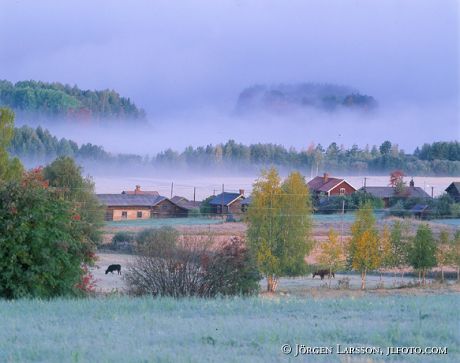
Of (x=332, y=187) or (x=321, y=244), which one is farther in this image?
(x=332, y=187)

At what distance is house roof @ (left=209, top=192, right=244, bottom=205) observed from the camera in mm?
91750

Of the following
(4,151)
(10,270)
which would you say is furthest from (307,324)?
(4,151)

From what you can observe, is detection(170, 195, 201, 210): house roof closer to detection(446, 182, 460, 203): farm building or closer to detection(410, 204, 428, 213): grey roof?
detection(410, 204, 428, 213): grey roof

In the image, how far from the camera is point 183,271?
24.1 m

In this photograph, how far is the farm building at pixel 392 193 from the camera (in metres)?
90.4

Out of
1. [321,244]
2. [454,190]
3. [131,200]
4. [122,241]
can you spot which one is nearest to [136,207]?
[131,200]

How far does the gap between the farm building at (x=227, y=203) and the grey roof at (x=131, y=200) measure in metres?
6.15

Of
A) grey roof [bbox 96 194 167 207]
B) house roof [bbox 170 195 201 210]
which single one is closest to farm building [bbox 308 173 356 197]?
house roof [bbox 170 195 201 210]

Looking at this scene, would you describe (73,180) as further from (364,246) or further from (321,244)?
(364,246)

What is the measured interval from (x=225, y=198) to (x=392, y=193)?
19.5 meters

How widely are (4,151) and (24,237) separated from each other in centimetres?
2025

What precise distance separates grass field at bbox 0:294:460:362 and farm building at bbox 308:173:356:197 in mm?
74072

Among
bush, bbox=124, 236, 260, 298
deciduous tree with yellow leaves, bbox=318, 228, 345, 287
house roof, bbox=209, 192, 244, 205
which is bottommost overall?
deciduous tree with yellow leaves, bbox=318, 228, 345, 287

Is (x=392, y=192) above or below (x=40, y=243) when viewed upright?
above
